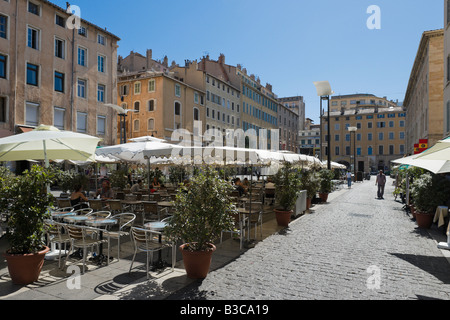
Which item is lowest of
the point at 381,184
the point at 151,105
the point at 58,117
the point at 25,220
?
the point at 381,184

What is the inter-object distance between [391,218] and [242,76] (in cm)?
4554

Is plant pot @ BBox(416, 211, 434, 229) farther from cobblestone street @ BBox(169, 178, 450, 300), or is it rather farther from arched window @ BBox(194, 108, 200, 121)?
arched window @ BBox(194, 108, 200, 121)

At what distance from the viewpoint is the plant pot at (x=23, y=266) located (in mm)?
4605

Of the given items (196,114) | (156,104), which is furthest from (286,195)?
(196,114)

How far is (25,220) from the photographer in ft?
15.2

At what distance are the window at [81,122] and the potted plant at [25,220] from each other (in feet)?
74.6

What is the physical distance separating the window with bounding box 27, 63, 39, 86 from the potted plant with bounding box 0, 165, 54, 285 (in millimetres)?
20858

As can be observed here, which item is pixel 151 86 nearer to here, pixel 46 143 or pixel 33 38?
pixel 33 38

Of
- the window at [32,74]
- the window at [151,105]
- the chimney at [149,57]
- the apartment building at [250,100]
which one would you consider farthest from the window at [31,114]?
the apartment building at [250,100]

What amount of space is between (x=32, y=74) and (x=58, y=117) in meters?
3.43

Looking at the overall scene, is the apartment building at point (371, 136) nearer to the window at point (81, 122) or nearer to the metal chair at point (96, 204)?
the window at point (81, 122)

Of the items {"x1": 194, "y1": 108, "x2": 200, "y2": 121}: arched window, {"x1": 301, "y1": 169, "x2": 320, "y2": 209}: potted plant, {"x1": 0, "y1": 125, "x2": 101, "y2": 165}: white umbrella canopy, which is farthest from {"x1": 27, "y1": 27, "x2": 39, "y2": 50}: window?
{"x1": 194, "y1": 108, "x2": 200, "y2": 121}: arched window

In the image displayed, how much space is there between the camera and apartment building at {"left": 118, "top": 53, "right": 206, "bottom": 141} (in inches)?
1401
